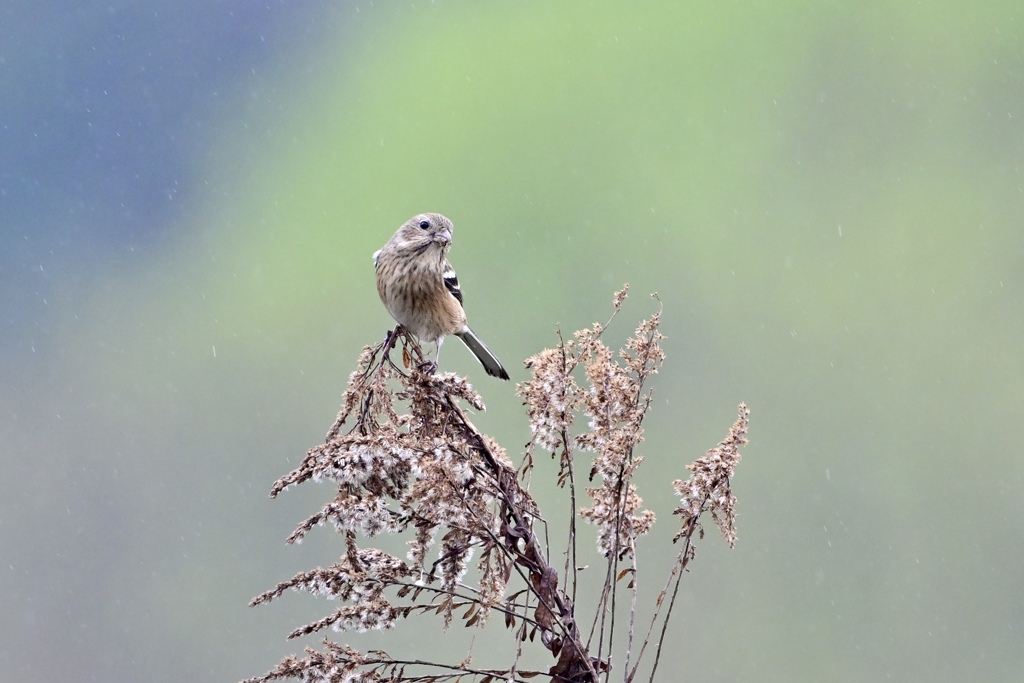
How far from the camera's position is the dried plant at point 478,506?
144cm

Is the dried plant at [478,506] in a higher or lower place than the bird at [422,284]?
lower

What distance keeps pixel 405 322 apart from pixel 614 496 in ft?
6.41

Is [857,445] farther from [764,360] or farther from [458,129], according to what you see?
[458,129]

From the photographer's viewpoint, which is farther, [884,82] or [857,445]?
[884,82]

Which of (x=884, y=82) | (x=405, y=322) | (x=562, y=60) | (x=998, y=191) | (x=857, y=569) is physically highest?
(x=562, y=60)

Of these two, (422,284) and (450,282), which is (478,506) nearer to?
(422,284)

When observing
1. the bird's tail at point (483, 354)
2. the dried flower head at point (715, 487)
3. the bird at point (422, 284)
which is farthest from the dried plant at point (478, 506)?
the bird at point (422, 284)

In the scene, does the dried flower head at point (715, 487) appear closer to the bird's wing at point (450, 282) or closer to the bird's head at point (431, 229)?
the bird's head at point (431, 229)

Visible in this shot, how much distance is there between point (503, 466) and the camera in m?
1.56

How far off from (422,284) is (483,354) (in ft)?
1.04

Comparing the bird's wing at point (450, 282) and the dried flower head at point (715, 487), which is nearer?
the dried flower head at point (715, 487)

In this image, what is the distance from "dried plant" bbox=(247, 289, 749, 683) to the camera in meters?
1.44

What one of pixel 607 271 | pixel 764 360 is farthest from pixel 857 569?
pixel 607 271

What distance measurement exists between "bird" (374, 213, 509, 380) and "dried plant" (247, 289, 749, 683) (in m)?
1.66
